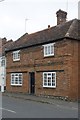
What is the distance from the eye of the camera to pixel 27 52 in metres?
32.7

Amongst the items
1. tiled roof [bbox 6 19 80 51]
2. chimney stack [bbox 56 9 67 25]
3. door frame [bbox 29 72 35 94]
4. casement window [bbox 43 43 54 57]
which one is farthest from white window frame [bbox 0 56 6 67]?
casement window [bbox 43 43 54 57]

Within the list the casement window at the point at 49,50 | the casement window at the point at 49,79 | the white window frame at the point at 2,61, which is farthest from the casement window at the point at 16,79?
the white window frame at the point at 2,61

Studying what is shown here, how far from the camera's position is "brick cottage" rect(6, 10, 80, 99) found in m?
26.4

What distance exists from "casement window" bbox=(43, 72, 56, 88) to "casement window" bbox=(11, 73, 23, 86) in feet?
16.4

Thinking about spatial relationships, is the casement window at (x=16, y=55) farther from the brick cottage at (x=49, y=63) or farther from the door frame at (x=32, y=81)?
the door frame at (x=32, y=81)

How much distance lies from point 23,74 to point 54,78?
6307mm

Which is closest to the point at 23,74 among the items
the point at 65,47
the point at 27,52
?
the point at 27,52

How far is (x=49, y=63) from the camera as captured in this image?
2878 cm

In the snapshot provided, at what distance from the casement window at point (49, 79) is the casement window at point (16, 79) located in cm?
500

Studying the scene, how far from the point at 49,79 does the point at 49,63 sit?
5.23 ft

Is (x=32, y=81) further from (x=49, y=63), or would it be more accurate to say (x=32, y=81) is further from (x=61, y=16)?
(x=61, y=16)

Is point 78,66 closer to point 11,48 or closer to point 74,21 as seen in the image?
point 74,21

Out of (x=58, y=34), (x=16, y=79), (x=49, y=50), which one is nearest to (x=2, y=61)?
(x=16, y=79)

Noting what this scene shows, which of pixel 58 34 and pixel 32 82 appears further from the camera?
pixel 32 82
